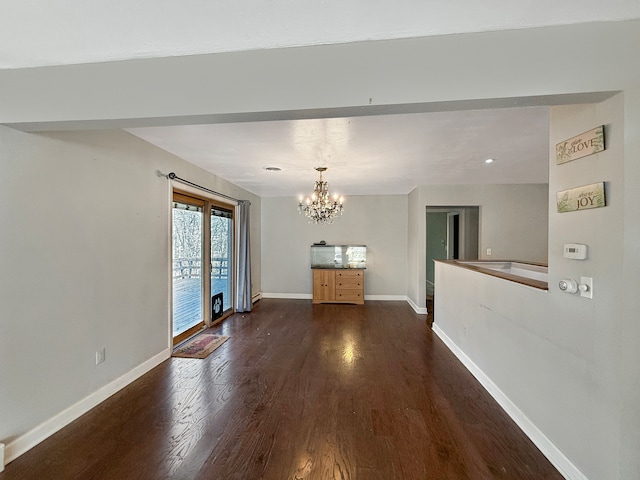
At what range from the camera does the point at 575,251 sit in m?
1.51

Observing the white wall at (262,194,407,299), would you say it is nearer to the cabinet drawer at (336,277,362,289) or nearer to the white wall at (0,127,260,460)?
the cabinet drawer at (336,277,362,289)

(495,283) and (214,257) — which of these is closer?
(495,283)

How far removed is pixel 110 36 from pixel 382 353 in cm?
356

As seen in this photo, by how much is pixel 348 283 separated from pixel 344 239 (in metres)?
Result: 1.02

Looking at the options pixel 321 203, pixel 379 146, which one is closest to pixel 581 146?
pixel 379 146

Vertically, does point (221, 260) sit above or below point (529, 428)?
above

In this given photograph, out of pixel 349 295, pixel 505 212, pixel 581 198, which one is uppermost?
pixel 505 212

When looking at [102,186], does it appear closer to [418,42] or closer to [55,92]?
[55,92]

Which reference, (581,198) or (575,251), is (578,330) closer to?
(575,251)

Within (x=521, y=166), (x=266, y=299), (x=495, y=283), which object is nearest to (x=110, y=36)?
(x=495, y=283)

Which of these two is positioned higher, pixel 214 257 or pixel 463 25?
pixel 463 25

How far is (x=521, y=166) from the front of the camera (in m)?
3.61

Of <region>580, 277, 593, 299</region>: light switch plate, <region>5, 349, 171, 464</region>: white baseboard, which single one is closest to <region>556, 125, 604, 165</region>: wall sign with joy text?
<region>580, 277, 593, 299</region>: light switch plate

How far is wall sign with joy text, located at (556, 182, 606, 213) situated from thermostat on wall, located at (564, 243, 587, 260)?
20 cm
